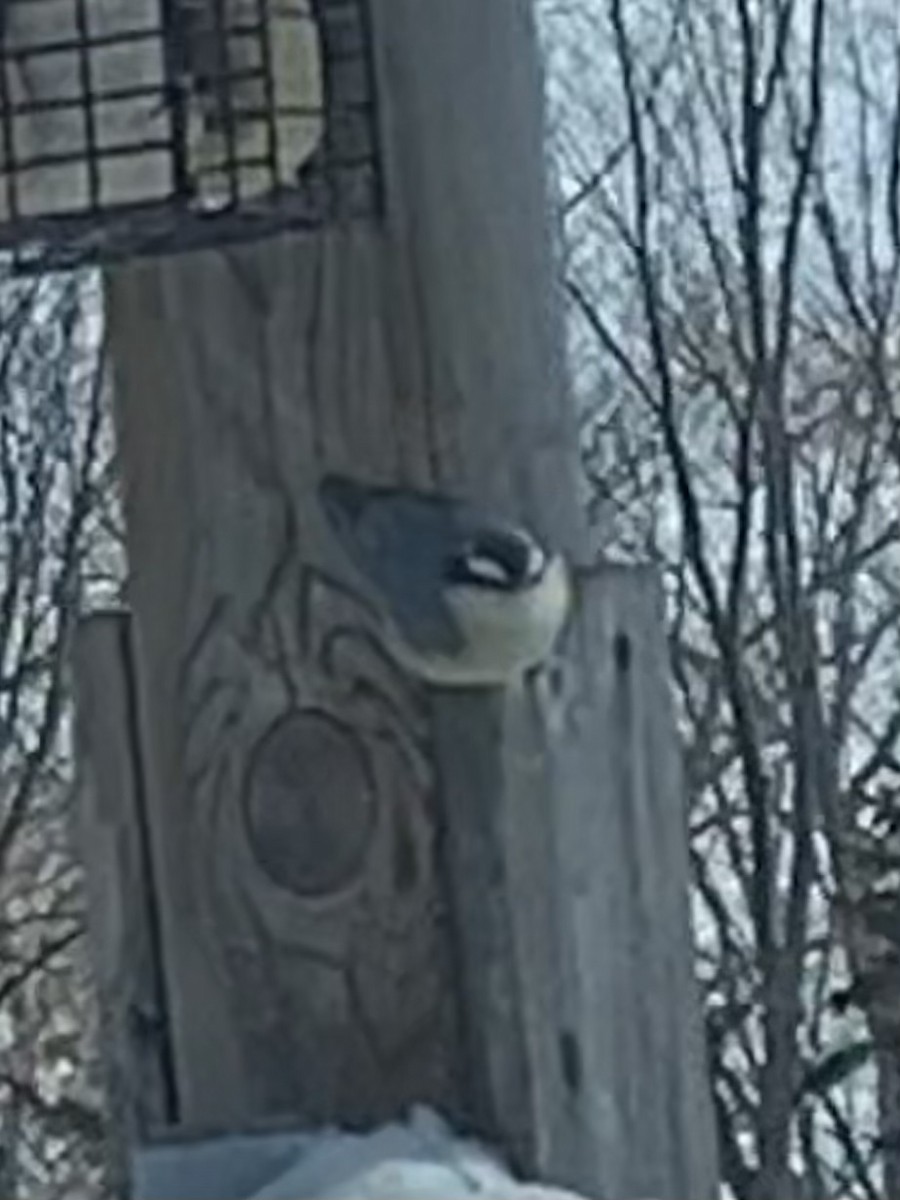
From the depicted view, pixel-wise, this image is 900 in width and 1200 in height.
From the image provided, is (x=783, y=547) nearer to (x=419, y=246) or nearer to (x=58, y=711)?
(x=58, y=711)

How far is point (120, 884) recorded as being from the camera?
1.45 metres

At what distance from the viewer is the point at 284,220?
1479mm

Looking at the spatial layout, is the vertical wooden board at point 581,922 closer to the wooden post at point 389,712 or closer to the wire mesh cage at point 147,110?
the wooden post at point 389,712

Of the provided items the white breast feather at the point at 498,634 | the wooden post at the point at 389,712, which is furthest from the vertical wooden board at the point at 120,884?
the white breast feather at the point at 498,634

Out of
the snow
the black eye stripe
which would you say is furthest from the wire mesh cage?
the snow

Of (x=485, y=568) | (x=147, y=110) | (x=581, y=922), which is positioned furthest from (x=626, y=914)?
(x=147, y=110)

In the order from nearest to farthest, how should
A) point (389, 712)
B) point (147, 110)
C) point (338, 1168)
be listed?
point (338, 1168)
point (389, 712)
point (147, 110)

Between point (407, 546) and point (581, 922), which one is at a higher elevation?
point (407, 546)

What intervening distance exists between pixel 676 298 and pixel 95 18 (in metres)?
7.34

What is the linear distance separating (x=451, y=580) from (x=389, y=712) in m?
0.06

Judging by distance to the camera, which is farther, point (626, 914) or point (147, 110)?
point (147, 110)

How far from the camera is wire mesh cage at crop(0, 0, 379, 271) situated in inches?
61.3

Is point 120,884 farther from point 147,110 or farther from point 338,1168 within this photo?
point 147,110

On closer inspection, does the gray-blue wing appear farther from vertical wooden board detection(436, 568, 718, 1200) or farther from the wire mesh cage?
the wire mesh cage
